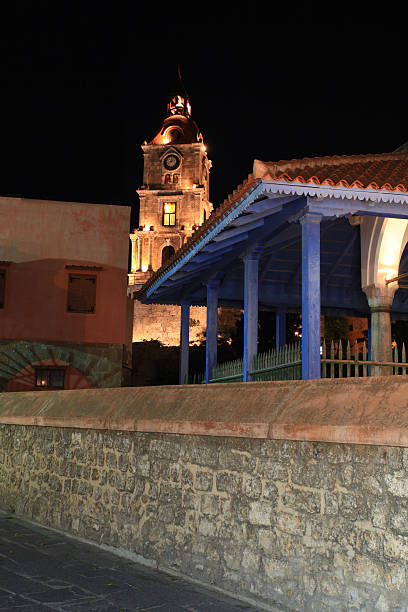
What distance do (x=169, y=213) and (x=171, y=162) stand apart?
5149mm

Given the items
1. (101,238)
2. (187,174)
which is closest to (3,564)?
(101,238)

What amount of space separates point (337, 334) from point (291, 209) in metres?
35.4

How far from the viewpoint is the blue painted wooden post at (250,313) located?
10789 mm

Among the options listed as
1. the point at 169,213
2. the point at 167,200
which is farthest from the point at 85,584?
the point at 167,200

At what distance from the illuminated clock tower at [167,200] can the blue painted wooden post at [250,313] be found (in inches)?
1740

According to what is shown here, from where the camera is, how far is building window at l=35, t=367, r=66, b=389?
19.8m

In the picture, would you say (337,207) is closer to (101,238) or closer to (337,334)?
(101,238)

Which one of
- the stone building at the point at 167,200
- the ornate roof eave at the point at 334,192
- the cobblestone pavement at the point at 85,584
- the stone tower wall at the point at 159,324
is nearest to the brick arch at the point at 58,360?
the cobblestone pavement at the point at 85,584

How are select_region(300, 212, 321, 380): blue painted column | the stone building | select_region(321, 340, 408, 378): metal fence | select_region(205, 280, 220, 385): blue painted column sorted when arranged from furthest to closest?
the stone building
select_region(205, 280, 220, 385): blue painted column
select_region(321, 340, 408, 378): metal fence
select_region(300, 212, 321, 380): blue painted column

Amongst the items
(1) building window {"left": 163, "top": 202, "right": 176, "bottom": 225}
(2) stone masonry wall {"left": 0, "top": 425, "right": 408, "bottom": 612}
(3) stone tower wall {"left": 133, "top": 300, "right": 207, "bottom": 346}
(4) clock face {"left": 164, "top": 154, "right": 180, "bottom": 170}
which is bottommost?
(2) stone masonry wall {"left": 0, "top": 425, "right": 408, "bottom": 612}

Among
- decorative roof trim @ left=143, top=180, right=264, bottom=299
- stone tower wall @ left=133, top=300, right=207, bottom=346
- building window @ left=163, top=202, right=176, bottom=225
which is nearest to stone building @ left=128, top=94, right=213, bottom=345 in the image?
building window @ left=163, top=202, right=176, bottom=225

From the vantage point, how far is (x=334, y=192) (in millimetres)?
8281

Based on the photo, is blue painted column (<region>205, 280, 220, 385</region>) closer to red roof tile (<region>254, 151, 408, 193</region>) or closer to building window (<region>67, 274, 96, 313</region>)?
red roof tile (<region>254, 151, 408, 193</region>)

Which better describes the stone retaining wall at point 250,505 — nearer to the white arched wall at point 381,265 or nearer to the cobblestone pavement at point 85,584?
the cobblestone pavement at point 85,584
